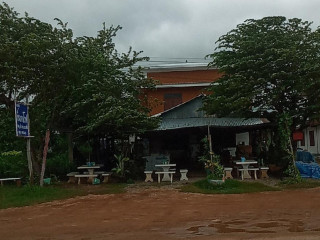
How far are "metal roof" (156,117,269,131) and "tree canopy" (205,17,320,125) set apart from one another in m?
0.77

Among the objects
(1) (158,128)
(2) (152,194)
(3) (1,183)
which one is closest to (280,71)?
(1) (158,128)

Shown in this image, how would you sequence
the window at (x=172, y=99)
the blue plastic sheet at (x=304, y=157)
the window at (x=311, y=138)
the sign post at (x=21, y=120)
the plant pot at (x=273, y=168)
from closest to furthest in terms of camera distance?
1. the sign post at (x=21, y=120)
2. the plant pot at (x=273, y=168)
3. the blue plastic sheet at (x=304, y=157)
4. the window at (x=172, y=99)
5. the window at (x=311, y=138)

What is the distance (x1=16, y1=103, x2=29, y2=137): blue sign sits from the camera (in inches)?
528

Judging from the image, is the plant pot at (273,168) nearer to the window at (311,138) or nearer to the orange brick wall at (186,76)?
the orange brick wall at (186,76)

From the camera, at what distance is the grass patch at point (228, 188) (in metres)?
14.0

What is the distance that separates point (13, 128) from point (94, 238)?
11283 millimetres

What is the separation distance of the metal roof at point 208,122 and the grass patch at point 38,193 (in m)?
4.64

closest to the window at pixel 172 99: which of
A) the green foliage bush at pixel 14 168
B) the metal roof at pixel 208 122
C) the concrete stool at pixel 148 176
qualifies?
the metal roof at pixel 208 122

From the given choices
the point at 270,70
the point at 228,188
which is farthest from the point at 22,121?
the point at 270,70

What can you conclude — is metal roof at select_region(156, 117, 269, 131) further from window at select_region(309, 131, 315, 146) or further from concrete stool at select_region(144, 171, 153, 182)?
window at select_region(309, 131, 315, 146)

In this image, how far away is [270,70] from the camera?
16406 millimetres

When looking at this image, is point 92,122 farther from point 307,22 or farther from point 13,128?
point 307,22

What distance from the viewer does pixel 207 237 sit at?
23.1 feet

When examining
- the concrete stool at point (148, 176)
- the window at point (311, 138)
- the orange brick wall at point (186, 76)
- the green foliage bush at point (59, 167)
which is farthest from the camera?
the window at point (311, 138)
